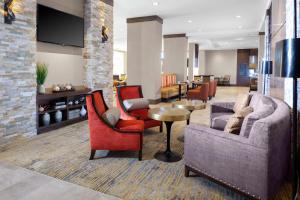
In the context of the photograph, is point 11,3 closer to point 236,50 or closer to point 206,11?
point 206,11

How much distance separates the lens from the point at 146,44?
Answer: 8078 mm

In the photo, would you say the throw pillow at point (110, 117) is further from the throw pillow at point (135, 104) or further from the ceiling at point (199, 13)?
the ceiling at point (199, 13)

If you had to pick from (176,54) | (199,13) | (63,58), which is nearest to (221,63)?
(176,54)

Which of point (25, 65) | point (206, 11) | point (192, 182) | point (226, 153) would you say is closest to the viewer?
point (226, 153)

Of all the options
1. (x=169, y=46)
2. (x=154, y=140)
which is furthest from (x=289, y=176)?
(x=169, y=46)

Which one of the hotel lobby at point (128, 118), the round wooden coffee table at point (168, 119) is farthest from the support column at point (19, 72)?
the round wooden coffee table at point (168, 119)

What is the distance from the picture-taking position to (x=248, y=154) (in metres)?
1.99

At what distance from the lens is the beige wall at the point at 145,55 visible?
806cm

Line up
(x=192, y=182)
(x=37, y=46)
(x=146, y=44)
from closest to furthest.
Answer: (x=192, y=182) < (x=37, y=46) < (x=146, y=44)

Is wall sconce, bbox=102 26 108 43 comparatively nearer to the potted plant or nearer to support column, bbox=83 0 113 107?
support column, bbox=83 0 113 107

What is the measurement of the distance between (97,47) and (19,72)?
2.24m

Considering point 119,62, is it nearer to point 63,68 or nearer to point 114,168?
point 63,68

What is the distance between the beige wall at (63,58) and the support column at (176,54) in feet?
20.5

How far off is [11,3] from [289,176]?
184 inches
